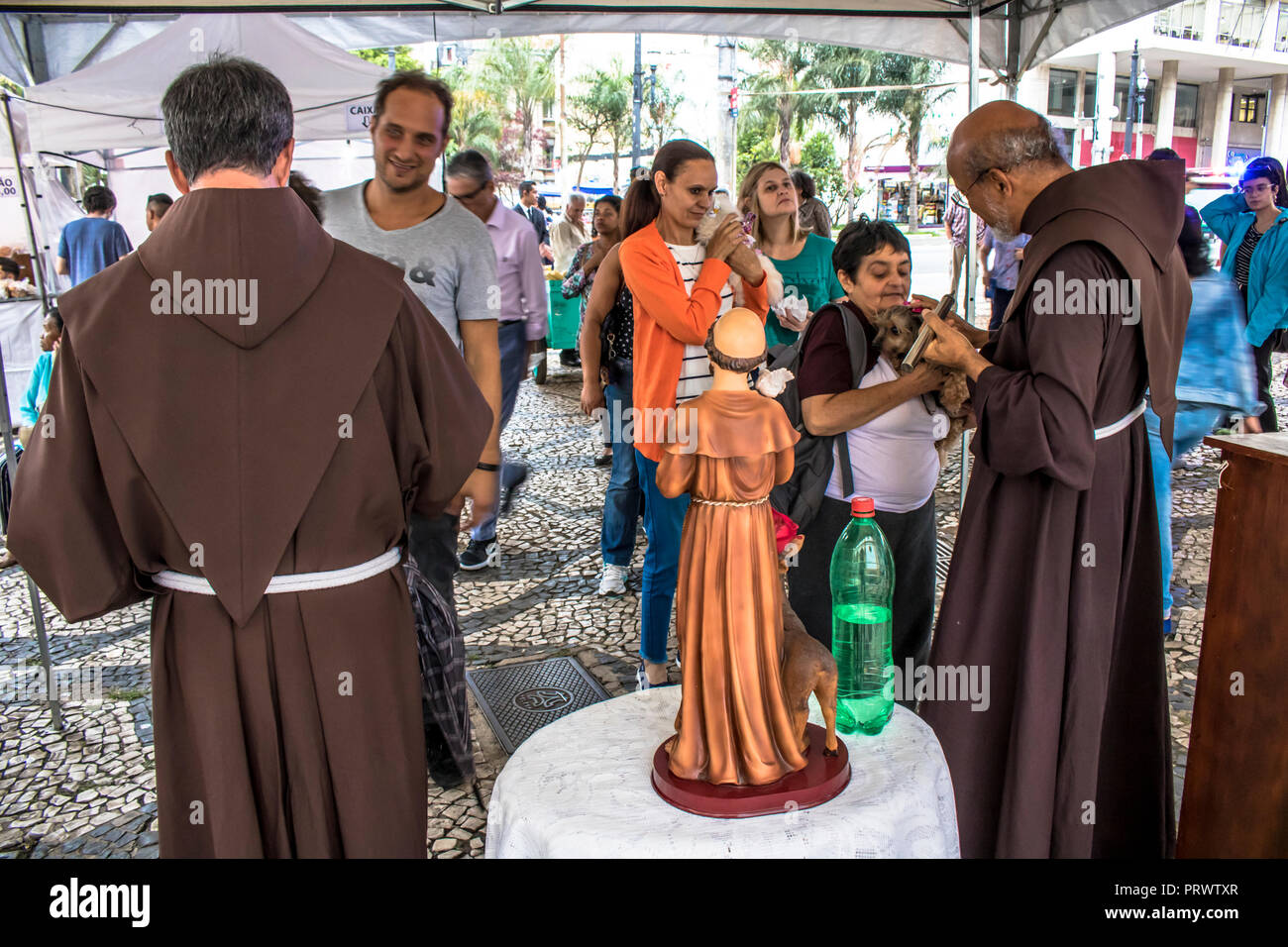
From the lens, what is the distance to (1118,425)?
88.5 inches

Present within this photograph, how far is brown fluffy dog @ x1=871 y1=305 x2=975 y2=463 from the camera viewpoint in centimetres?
264

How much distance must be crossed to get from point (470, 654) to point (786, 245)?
268 cm

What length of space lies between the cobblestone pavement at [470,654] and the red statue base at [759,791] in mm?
1423

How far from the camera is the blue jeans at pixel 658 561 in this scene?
3408 millimetres

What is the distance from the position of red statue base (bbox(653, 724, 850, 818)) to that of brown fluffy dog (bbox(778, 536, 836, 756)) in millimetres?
56

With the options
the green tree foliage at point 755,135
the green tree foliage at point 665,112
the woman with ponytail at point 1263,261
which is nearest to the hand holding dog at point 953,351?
the woman with ponytail at point 1263,261

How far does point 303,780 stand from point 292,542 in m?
0.47

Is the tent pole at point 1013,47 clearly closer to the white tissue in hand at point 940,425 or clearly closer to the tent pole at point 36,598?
the white tissue in hand at point 940,425

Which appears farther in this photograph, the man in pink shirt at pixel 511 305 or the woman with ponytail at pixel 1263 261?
the woman with ponytail at pixel 1263 261

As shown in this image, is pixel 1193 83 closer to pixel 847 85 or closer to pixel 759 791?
pixel 847 85

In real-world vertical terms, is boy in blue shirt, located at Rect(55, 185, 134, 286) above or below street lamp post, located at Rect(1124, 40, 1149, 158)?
below

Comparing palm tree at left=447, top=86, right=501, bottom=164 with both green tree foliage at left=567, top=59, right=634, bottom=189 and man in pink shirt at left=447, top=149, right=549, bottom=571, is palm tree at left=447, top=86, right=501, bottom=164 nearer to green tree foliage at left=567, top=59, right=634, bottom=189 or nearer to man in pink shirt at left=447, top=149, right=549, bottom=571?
green tree foliage at left=567, top=59, right=634, bottom=189

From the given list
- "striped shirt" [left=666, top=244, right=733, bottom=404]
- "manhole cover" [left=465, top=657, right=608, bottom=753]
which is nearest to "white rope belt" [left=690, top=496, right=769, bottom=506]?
"striped shirt" [left=666, top=244, right=733, bottom=404]

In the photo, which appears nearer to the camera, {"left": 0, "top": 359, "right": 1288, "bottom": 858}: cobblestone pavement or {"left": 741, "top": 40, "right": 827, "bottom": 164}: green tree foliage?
{"left": 0, "top": 359, "right": 1288, "bottom": 858}: cobblestone pavement
